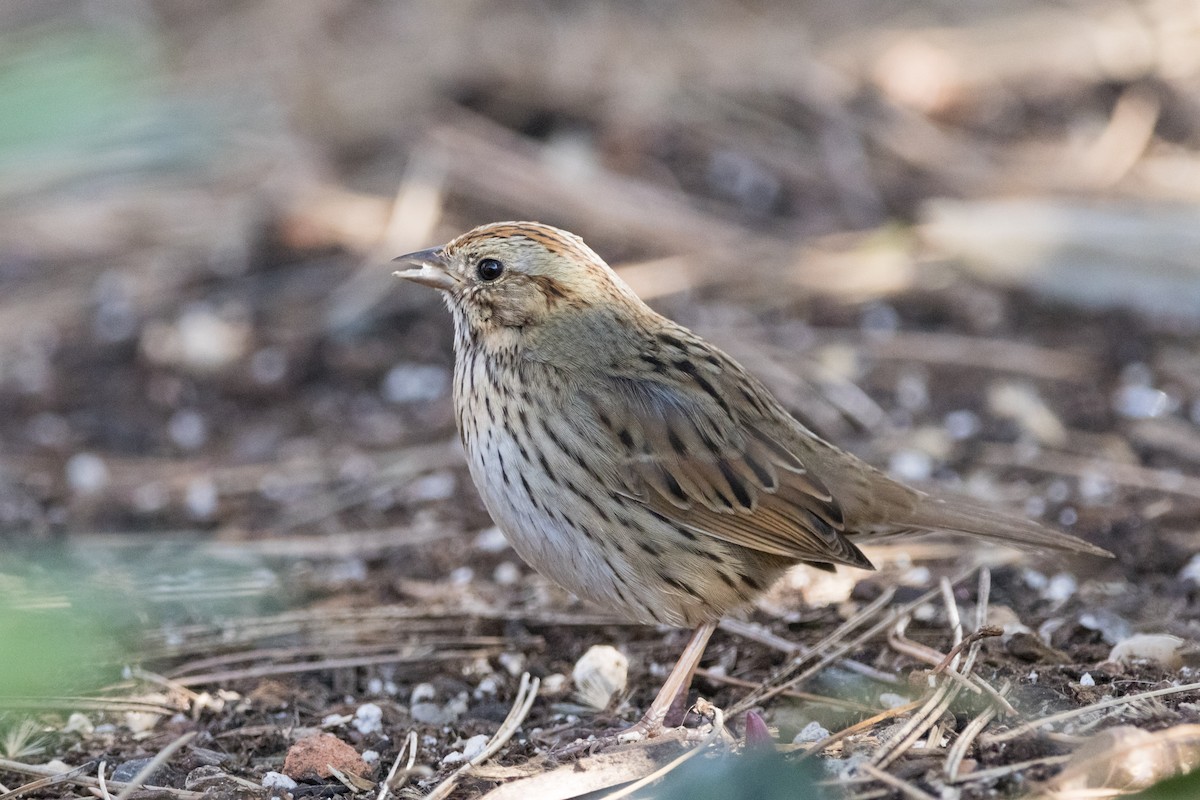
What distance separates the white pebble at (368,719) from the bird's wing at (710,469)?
872 mm

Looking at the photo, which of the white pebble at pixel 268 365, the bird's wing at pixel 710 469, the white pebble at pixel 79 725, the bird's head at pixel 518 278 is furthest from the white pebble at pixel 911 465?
the white pebble at pixel 79 725

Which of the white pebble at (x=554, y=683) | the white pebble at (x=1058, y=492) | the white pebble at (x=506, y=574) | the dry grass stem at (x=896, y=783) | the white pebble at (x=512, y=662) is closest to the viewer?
the dry grass stem at (x=896, y=783)

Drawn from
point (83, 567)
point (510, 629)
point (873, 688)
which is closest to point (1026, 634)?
point (873, 688)

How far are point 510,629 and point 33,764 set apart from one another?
1.36 m

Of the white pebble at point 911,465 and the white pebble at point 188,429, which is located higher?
the white pebble at point 188,429

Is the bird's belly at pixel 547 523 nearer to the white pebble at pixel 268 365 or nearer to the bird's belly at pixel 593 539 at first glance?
the bird's belly at pixel 593 539

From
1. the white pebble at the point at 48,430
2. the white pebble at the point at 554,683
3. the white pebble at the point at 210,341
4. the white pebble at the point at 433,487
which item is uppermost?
the white pebble at the point at 210,341

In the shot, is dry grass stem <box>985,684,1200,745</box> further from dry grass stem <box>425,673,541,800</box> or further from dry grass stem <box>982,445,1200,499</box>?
dry grass stem <box>982,445,1200,499</box>

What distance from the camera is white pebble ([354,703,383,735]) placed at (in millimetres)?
3522

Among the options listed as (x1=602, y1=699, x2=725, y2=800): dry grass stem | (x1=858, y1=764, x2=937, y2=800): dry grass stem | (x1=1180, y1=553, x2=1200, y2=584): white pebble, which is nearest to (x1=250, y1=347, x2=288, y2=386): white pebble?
(x1=602, y1=699, x2=725, y2=800): dry grass stem

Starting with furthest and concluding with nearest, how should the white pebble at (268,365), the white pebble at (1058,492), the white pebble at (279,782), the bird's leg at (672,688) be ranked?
1. the white pebble at (268,365)
2. the white pebble at (1058,492)
3. the bird's leg at (672,688)
4. the white pebble at (279,782)

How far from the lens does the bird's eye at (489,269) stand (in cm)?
379

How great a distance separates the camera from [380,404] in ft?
18.9

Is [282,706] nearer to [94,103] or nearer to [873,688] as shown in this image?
[873,688]
